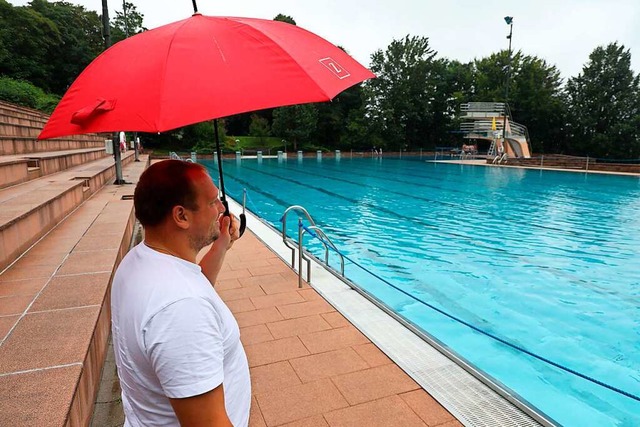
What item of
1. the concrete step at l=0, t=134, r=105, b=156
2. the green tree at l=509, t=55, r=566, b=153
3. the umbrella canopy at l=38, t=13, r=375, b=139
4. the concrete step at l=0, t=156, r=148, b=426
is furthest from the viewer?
the green tree at l=509, t=55, r=566, b=153

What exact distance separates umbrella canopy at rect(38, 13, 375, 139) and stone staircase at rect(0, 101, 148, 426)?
3.63ft

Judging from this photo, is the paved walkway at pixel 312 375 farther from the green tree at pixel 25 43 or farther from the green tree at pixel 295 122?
the green tree at pixel 295 122

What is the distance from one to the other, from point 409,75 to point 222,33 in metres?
50.2

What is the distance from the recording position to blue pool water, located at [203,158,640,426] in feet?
14.0

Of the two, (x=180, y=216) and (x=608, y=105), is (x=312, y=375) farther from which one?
(x=608, y=105)

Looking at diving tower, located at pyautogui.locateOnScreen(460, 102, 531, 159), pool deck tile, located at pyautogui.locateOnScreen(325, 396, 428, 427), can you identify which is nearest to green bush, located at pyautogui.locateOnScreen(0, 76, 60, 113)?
pool deck tile, located at pyautogui.locateOnScreen(325, 396, 428, 427)

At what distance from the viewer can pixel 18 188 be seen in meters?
5.54

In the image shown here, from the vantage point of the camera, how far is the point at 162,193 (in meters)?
1.06

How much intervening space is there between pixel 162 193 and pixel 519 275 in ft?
23.1

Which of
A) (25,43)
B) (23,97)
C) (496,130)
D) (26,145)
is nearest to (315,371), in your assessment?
(26,145)

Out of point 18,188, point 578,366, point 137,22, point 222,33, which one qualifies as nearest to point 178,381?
point 222,33

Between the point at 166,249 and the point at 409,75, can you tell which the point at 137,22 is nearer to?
the point at 409,75

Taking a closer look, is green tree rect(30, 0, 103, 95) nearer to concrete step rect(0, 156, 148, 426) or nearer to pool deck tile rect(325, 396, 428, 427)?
concrete step rect(0, 156, 148, 426)

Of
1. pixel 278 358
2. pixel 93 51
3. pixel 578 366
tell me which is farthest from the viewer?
pixel 93 51
